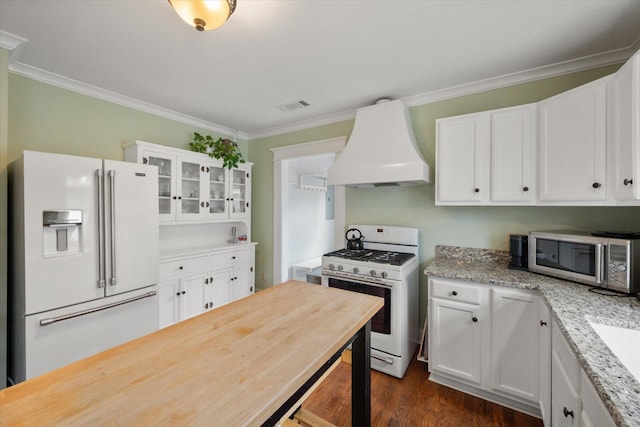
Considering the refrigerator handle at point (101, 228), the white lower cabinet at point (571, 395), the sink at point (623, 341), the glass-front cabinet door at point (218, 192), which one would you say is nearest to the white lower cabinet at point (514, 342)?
the white lower cabinet at point (571, 395)

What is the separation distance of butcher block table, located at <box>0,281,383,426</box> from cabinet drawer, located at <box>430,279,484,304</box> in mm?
1180

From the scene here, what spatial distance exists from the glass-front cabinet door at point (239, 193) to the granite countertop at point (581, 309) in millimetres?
2558

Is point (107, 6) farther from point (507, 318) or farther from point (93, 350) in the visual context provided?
point (507, 318)

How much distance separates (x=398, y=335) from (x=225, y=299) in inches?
84.9

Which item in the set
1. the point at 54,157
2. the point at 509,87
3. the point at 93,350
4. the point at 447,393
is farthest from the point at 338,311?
the point at 509,87

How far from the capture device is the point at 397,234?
2.86 meters

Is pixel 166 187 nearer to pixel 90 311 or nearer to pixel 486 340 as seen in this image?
pixel 90 311

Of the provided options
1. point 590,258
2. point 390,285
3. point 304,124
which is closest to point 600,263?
point 590,258

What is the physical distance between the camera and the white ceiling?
1585 mm

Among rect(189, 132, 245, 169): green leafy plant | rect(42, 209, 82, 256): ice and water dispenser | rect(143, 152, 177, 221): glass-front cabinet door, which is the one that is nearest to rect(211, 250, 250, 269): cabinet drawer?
rect(143, 152, 177, 221): glass-front cabinet door

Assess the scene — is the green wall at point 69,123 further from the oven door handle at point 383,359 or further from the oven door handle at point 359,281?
the oven door handle at point 383,359

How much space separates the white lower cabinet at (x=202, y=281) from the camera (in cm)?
279

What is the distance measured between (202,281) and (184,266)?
30 cm

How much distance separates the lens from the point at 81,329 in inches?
77.3
